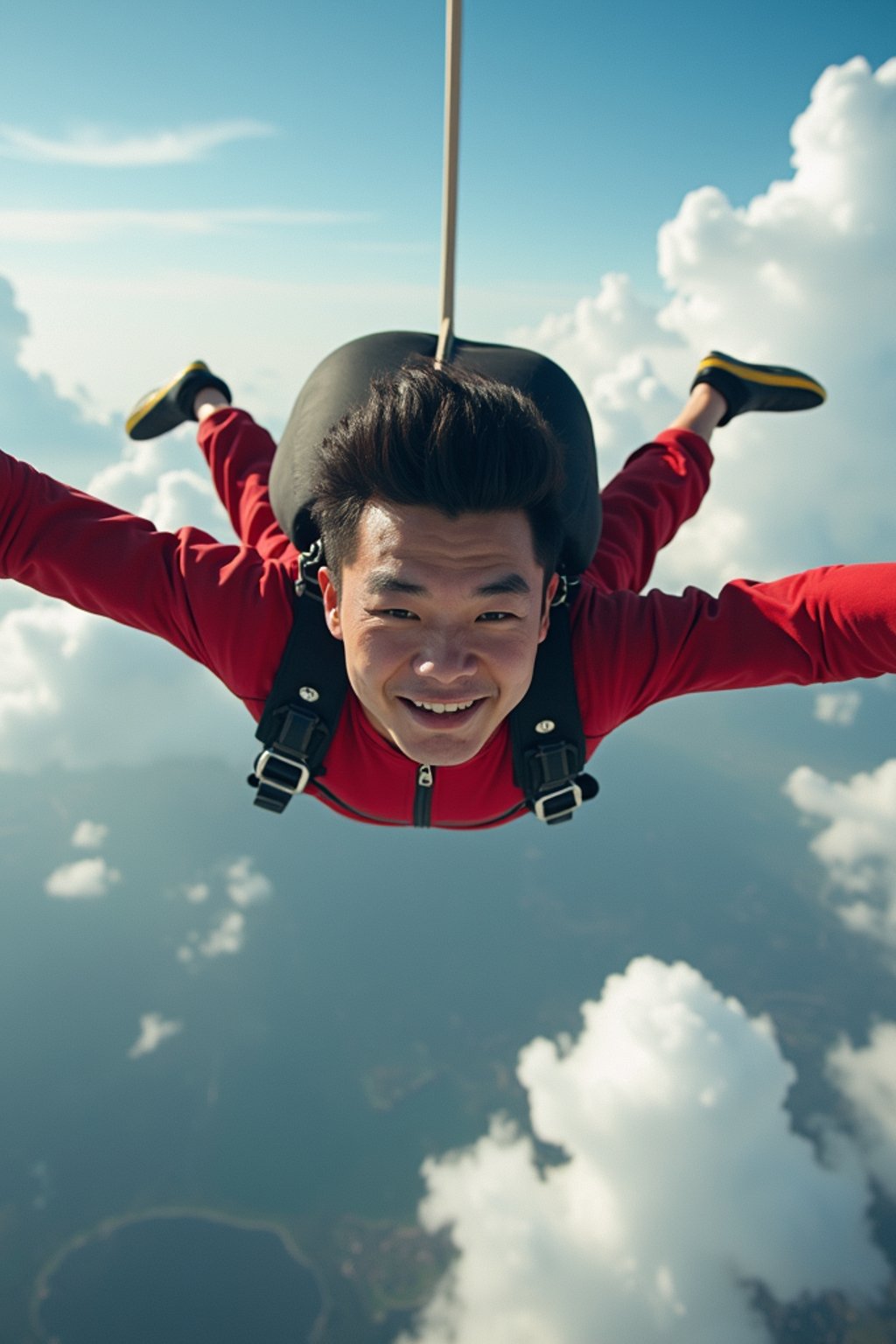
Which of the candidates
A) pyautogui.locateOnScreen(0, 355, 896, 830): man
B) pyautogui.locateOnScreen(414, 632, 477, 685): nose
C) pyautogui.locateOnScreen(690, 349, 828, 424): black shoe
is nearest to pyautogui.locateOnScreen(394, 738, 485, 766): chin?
pyautogui.locateOnScreen(0, 355, 896, 830): man

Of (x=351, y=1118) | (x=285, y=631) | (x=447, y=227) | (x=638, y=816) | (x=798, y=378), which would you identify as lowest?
(x=285, y=631)

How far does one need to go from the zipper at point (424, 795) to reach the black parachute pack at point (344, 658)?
1.17ft

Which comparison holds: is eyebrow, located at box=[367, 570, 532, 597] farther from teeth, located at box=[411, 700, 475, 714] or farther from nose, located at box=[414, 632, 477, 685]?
teeth, located at box=[411, 700, 475, 714]

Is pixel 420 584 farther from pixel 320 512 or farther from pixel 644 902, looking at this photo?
pixel 644 902

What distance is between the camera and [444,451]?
6.80 feet

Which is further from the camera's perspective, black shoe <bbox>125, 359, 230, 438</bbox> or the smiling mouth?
black shoe <bbox>125, 359, 230, 438</bbox>

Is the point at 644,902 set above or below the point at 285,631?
above

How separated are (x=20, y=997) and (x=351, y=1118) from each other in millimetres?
42194

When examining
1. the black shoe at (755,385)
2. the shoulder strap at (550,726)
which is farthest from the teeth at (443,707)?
the black shoe at (755,385)

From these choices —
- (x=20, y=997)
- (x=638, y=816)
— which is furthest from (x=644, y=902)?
(x=20, y=997)

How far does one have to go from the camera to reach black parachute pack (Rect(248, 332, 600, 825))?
104 inches

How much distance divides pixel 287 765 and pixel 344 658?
1.43ft

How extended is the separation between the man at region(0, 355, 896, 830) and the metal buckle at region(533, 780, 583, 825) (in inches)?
8.3

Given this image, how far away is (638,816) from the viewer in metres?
132
